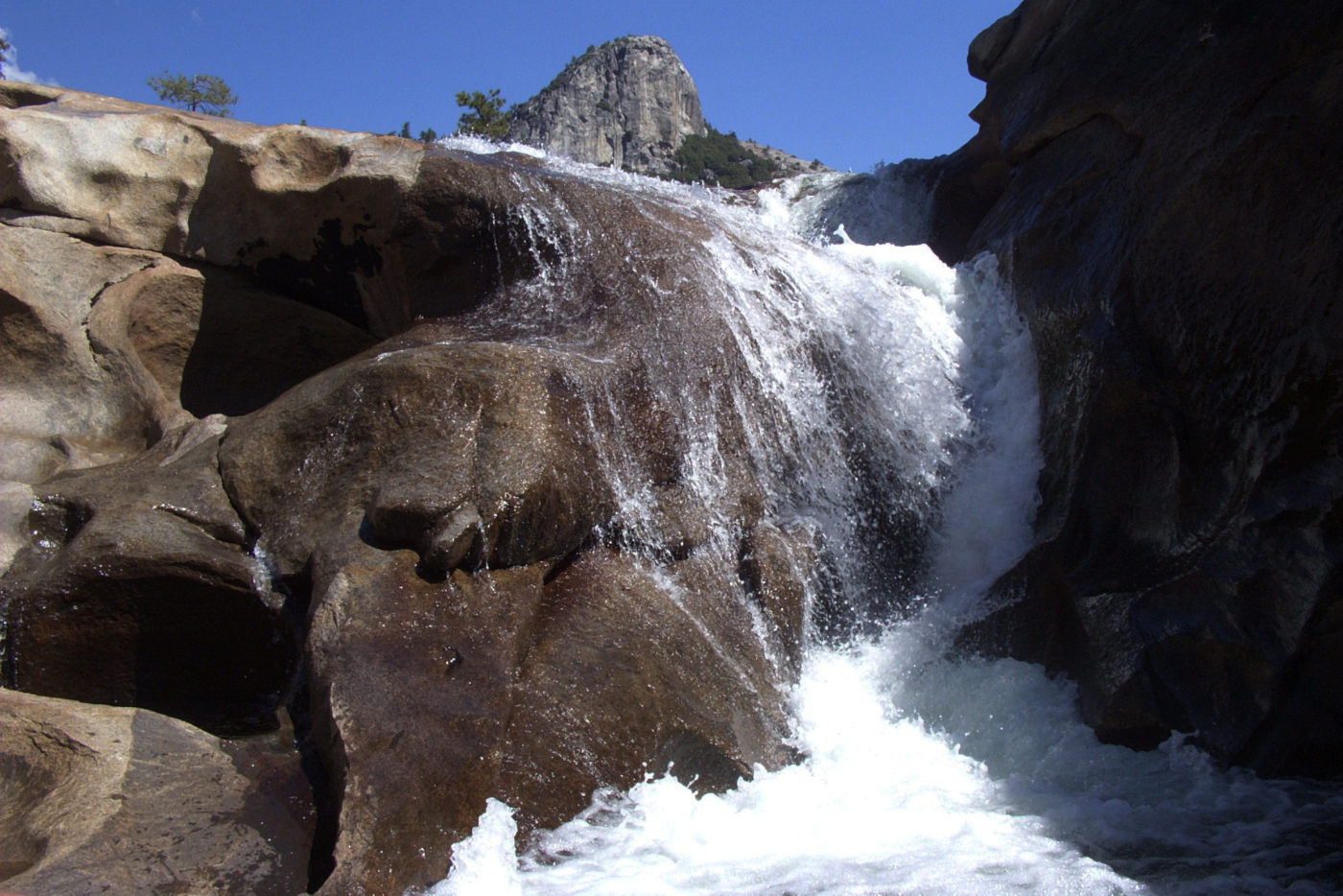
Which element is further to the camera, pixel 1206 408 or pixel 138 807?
pixel 1206 408

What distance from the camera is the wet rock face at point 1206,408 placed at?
3.89 metres

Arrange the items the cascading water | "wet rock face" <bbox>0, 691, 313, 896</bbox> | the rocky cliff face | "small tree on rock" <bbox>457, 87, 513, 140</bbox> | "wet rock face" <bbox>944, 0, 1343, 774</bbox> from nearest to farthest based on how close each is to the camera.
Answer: "wet rock face" <bbox>0, 691, 313, 896</bbox> → the cascading water → "wet rock face" <bbox>944, 0, 1343, 774</bbox> → "small tree on rock" <bbox>457, 87, 513, 140</bbox> → the rocky cliff face

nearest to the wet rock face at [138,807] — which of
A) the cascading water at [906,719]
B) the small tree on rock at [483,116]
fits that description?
the cascading water at [906,719]

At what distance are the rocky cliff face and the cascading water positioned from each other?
5704cm

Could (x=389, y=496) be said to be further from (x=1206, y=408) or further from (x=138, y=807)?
(x=1206, y=408)

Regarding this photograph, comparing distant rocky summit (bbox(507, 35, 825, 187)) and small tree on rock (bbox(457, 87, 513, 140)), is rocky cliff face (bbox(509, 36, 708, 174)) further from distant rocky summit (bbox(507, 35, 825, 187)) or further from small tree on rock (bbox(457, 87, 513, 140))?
small tree on rock (bbox(457, 87, 513, 140))

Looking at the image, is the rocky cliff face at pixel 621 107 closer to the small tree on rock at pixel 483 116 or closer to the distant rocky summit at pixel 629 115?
the distant rocky summit at pixel 629 115

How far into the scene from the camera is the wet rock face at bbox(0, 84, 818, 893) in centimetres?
350

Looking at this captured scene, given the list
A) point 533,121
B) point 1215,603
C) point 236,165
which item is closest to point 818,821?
point 1215,603

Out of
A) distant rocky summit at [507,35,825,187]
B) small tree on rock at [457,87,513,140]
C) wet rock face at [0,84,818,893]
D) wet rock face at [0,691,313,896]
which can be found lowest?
wet rock face at [0,691,313,896]

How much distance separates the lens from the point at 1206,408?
14.6 ft

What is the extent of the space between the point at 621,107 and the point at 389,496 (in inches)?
2622

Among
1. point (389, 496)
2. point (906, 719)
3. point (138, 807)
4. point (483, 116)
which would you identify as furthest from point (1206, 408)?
point (483, 116)

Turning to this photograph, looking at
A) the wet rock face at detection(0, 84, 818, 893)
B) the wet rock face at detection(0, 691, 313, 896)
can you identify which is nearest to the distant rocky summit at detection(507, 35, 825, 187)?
the wet rock face at detection(0, 84, 818, 893)
